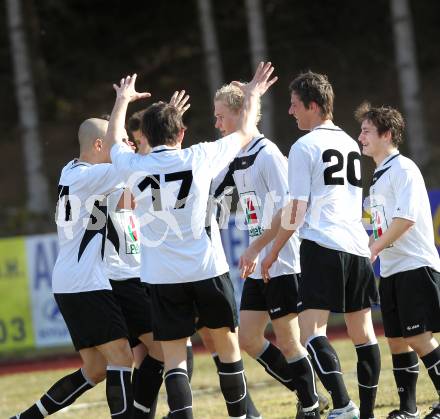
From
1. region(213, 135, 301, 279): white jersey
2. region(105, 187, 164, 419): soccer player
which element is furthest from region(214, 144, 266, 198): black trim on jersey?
region(105, 187, 164, 419): soccer player

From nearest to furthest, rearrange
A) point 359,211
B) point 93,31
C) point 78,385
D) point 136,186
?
point 136,186
point 359,211
point 78,385
point 93,31

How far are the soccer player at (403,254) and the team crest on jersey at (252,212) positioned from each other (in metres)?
0.80

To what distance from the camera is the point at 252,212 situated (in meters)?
6.86

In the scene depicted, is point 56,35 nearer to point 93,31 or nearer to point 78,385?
point 93,31

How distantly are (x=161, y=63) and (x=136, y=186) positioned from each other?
17.8m

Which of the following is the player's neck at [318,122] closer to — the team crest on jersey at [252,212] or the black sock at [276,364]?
the team crest on jersey at [252,212]

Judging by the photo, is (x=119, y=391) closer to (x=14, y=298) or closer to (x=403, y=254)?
(x=403, y=254)

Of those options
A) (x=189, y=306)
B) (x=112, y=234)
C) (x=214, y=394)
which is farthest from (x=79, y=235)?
(x=214, y=394)

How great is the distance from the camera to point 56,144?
22250 mm

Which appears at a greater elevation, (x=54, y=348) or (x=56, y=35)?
(x=56, y=35)

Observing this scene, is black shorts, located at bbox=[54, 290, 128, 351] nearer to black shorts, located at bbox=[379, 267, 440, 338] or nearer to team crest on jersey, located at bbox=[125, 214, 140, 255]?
team crest on jersey, located at bbox=[125, 214, 140, 255]

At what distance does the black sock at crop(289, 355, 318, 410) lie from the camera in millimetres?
6500

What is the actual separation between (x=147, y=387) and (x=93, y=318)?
26.2 inches

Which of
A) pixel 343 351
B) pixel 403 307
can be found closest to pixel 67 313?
pixel 403 307
